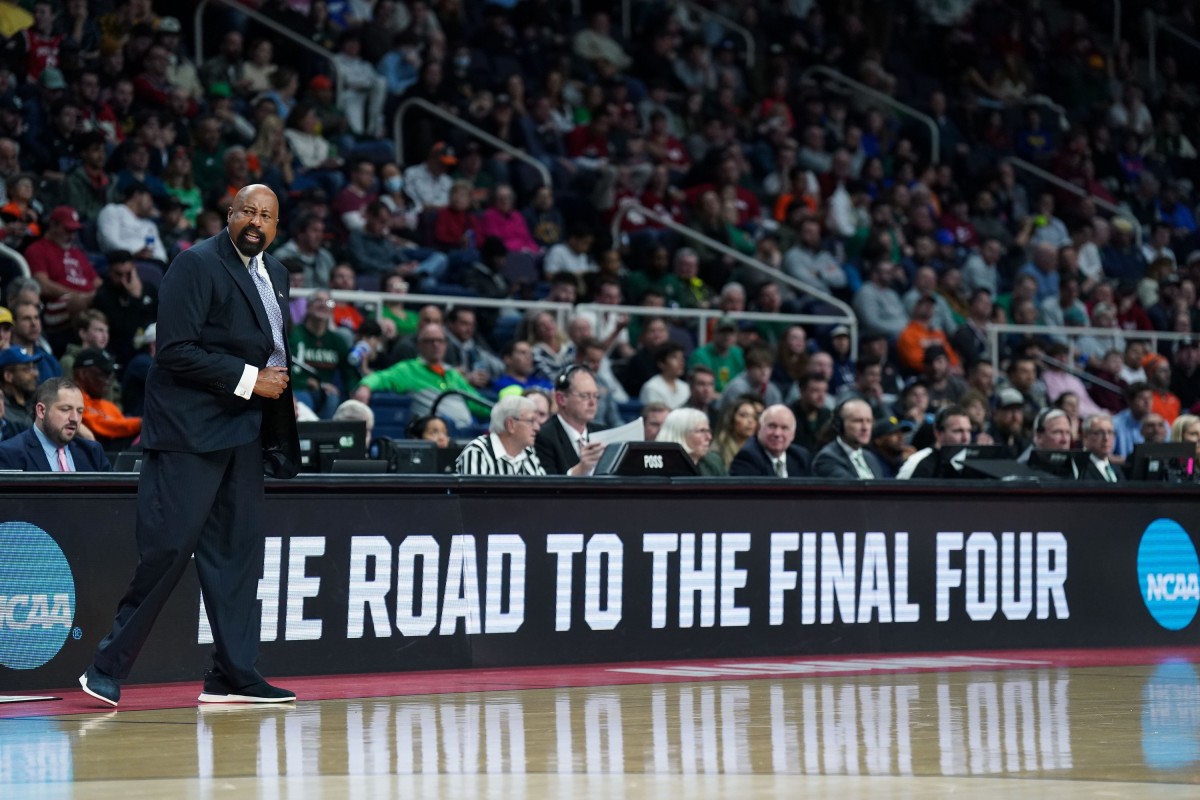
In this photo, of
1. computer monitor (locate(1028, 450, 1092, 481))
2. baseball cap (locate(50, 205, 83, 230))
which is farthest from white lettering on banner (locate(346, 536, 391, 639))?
baseball cap (locate(50, 205, 83, 230))

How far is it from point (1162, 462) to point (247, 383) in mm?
6782

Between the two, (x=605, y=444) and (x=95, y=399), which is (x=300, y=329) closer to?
(x=95, y=399)

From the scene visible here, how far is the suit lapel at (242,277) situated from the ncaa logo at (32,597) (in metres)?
1.57

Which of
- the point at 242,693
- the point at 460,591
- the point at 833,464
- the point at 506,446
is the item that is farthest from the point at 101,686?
the point at 833,464

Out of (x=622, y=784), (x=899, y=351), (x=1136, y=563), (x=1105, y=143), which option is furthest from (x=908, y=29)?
(x=622, y=784)

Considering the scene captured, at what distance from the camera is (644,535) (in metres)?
9.57

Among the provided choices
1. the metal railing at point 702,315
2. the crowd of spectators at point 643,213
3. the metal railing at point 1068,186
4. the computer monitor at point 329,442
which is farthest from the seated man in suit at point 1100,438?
the metal railing at point 1068,186

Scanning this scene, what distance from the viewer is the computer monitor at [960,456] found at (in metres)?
11.4

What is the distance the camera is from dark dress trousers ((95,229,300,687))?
710cm

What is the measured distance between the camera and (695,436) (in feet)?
37.0

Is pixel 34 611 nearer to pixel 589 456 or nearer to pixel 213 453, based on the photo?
pixel 213 453

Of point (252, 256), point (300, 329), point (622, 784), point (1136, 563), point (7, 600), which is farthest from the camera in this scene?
point (300, 329)

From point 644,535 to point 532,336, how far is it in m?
5.39

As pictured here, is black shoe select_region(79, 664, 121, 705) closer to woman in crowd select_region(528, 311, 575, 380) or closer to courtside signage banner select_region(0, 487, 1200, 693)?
courtside signage banner select_region(0, 487, 1200, 693)
